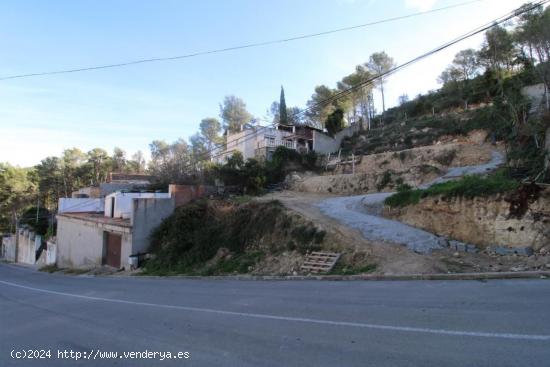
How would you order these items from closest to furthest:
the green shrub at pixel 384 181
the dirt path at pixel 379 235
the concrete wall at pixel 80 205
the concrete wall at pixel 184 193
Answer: the dirt path at pixel 379 235 → the concrete wall at pixel 184 193 → the green shrub at pixel 384 181 → the concrete wall at pixel 80 205

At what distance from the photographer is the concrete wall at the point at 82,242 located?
20703mm

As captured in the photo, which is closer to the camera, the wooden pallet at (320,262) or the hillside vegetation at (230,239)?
the wooden pallet at (320,262)

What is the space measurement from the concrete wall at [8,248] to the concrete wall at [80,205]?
75.4ft

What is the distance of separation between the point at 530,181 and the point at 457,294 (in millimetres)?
7886

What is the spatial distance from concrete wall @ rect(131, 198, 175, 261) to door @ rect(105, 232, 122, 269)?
1.64 m

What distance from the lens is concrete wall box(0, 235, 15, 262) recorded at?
45541 millimetres

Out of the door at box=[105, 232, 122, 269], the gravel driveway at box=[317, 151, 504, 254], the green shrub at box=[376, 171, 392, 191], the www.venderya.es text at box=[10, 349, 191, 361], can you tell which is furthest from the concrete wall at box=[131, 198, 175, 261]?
the green shrub at box=[376, 171, 392, 191]

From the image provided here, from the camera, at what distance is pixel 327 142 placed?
43.2 meters

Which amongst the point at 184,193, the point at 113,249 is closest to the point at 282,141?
the point at 184,193

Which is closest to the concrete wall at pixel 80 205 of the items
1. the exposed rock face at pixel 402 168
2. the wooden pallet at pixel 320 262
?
the exposed rock face at pixel 402 168

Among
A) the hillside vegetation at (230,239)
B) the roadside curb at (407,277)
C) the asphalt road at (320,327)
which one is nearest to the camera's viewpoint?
the asphalt road at (320,327)

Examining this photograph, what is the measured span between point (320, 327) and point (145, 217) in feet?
57.4

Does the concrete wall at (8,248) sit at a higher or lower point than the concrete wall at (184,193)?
lower

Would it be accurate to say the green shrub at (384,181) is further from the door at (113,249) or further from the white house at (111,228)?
the door at (113,249)
